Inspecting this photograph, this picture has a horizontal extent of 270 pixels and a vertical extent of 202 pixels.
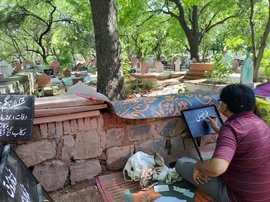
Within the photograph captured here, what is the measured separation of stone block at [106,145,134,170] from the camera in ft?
8.52

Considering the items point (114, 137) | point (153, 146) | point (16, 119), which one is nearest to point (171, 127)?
point (153, 146)

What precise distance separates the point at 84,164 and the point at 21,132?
73 centimetres

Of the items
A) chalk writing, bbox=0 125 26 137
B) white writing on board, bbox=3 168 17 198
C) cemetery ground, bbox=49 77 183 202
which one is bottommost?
cemetery ground, bbox=49 77 183 202

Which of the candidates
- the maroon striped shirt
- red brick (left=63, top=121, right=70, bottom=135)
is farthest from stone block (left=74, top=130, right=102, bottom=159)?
the maroon striped shirt

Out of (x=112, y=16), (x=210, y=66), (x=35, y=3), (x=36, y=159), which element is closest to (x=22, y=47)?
(x=35, y=3)

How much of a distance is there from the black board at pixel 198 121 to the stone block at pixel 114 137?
75 cm

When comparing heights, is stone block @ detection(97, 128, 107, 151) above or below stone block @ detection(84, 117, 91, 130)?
below

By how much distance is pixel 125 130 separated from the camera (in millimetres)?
2609

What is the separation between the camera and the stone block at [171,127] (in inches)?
109

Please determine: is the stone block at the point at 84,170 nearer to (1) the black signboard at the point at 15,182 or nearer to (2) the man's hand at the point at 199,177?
(1) the black signboard at the point at 15,182

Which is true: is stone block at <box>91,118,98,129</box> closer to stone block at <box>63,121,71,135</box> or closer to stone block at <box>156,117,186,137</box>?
stone block at <box>63,121,71,135</box>

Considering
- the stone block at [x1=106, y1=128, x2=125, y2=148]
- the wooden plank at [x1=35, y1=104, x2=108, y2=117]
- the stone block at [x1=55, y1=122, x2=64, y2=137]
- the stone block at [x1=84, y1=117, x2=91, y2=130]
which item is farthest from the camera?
the stone block at [x1=106, y1=128, x2=125, y2=148]

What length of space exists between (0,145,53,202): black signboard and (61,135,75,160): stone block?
55 cm

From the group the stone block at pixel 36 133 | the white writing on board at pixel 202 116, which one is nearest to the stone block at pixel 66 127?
the stone block at pixel 36 133
